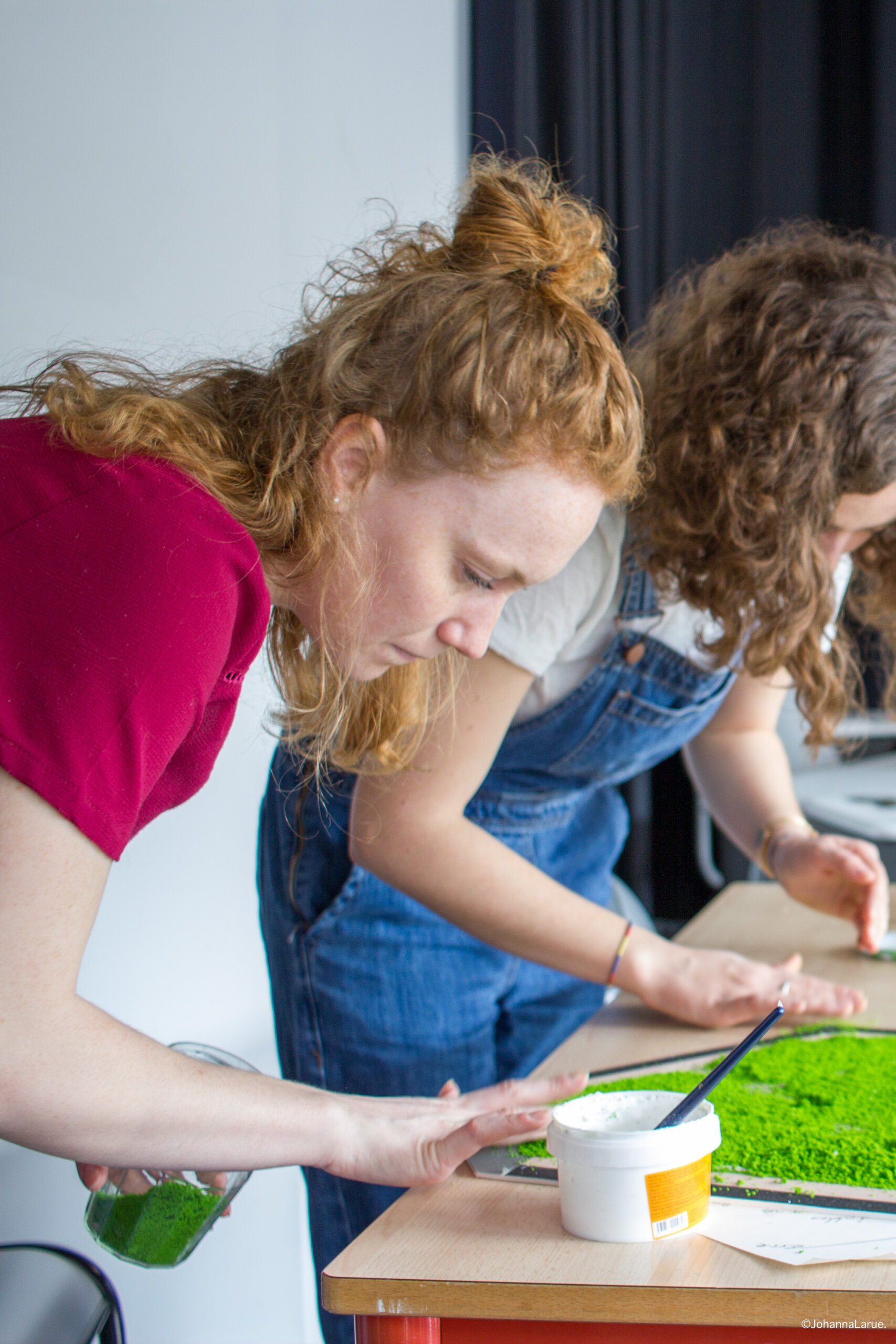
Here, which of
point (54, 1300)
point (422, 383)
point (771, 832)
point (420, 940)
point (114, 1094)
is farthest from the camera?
point (771, 832)

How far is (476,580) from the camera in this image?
2.62ft

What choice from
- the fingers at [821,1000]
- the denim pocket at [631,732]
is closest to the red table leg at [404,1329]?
the fingers at [821,1000]

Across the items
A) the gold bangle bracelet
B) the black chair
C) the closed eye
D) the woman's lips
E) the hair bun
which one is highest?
the hair bun

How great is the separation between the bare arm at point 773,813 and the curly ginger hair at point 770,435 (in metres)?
0.24

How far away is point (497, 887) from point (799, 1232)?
1.30 ft

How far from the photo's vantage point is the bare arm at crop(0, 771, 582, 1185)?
0.55 m

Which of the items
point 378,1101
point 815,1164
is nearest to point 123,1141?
point 378,1101

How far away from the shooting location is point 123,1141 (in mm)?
613

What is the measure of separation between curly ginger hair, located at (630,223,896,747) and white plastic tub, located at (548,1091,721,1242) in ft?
1.69

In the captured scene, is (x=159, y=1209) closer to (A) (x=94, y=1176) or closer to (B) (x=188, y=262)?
(A) (x=94, y=1176)

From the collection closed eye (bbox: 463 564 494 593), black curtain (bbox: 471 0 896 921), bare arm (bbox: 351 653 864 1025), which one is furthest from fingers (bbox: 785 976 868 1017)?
black curtain (bbox: 471 0 896 921)

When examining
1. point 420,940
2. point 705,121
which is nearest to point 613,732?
point 420,940

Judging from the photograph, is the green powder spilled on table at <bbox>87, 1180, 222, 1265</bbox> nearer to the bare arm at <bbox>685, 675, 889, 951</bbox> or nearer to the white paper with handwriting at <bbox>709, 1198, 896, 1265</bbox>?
the white paper with handwriting at <bbox>709, 1198, 896, 1265</bbox>

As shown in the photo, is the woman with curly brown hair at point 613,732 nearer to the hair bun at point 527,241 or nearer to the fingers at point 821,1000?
the fingers at point 821,1000
